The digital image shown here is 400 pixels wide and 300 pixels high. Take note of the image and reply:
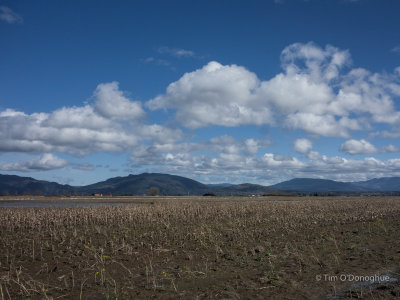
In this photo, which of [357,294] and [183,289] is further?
[183,289]

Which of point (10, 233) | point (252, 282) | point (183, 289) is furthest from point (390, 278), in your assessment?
point (10, 233)

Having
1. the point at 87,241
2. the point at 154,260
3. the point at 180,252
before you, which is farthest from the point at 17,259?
the point at 180,252

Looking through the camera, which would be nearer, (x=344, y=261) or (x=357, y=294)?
(x=357, y=294)

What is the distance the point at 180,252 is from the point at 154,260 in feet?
6.20

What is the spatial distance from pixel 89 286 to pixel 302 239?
12773mm

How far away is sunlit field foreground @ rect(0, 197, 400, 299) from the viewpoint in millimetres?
10289

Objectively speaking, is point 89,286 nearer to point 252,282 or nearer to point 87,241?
point 252,282

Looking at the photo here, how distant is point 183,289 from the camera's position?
34.4 ft

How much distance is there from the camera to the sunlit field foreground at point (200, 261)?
405 inches

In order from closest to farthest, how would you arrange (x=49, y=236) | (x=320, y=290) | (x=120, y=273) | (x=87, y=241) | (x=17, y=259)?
(x=320, y=290) < (x=120, y=273) < (x=17, y=259) < (x=87, y=241) < (x=49, y=236)

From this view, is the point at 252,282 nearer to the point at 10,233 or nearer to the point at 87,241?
the point at 87,241

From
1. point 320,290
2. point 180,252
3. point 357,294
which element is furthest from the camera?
point 180,252

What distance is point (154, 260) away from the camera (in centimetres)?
1449

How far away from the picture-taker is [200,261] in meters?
14.3
